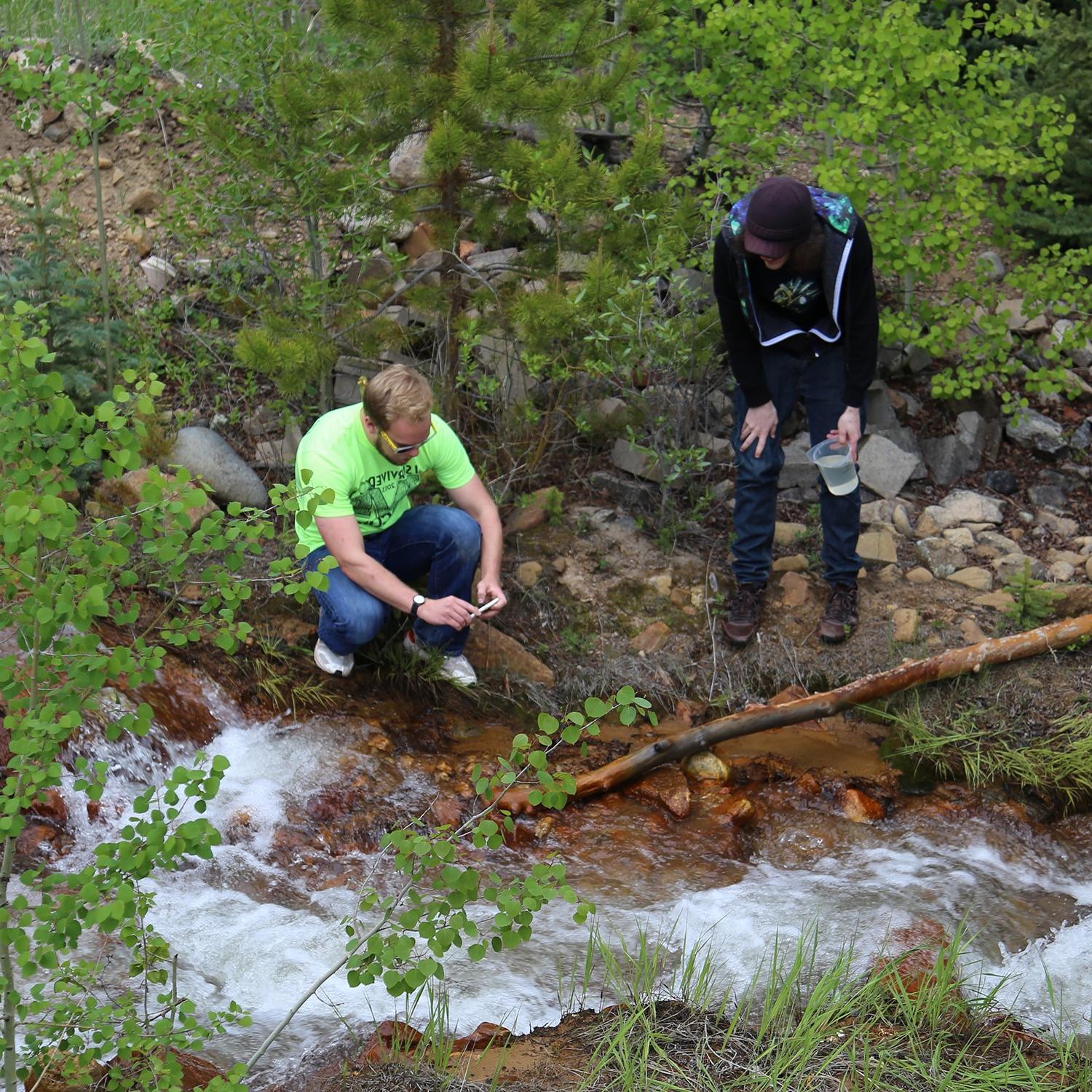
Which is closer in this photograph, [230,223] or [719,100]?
[230,223]

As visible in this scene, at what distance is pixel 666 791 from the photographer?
432 cm

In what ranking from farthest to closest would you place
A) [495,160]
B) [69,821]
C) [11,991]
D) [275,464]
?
[275,464] < [495,160] < [69,821] < [11,991]

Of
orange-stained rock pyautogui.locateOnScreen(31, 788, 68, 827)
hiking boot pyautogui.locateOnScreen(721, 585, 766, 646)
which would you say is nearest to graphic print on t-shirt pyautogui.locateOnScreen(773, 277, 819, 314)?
hiking boot pyautogui.locateOnScreen(721, 585, 766, 646)

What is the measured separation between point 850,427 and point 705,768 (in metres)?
1.43

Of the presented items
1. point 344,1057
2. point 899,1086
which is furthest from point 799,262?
point 344,1057

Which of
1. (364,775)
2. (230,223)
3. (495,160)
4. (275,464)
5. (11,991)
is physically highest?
(495,160)

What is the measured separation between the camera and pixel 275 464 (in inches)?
217

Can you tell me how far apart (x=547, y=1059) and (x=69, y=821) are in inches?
69.7

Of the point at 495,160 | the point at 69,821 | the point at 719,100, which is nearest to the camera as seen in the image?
the point at 69,821

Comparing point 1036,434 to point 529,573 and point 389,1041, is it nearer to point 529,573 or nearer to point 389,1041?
point 529,573

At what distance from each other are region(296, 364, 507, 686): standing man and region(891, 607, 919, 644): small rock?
1.81 metres

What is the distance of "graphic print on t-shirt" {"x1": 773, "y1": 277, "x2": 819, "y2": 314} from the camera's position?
4.35m

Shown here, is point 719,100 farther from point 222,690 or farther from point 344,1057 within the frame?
point 344,1057

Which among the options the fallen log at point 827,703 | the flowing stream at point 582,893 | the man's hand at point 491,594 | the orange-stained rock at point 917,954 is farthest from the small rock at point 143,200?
the orange-stained rock at point 917,954
